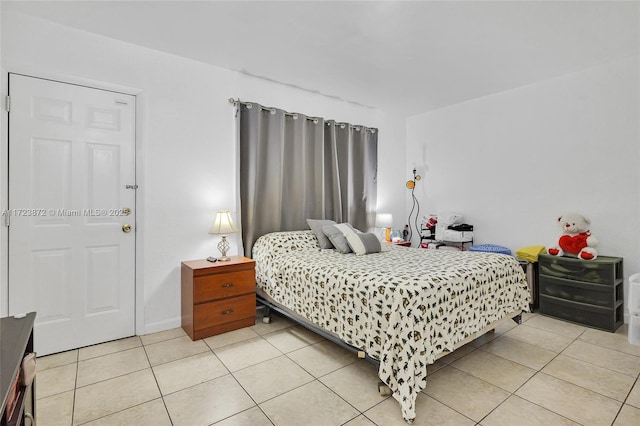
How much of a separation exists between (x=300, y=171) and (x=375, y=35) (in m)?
1.72

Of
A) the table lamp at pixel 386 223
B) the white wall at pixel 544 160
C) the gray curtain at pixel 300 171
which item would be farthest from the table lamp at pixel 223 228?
the white wall at pixel 544 160

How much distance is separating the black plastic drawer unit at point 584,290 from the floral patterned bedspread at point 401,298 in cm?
84

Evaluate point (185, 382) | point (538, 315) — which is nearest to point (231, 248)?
point (185, 382)

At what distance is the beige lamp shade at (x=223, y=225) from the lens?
10.1ft

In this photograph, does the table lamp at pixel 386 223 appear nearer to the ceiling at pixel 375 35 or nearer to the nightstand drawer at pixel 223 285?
the ceiling at pixel 375 35

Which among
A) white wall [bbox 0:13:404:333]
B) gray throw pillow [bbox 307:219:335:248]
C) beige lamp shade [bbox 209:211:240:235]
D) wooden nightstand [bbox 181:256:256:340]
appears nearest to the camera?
white wall [bbox 0:13:404:333]

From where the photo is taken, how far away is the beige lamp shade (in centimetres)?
307

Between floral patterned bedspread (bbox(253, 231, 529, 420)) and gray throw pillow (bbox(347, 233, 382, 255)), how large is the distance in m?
0.08

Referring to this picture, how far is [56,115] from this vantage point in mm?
2570

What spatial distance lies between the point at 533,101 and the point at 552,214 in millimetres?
1339

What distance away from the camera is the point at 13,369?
2.79ft

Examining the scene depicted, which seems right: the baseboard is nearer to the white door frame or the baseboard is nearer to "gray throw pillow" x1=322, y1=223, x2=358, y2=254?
the white door frame

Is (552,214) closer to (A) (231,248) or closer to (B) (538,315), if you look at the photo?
(B) (538,315)

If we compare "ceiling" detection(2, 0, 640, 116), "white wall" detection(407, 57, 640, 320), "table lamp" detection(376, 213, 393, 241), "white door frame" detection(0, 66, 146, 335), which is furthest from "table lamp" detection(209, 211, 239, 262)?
"white wall" detection(407, 57, 640, 320)
